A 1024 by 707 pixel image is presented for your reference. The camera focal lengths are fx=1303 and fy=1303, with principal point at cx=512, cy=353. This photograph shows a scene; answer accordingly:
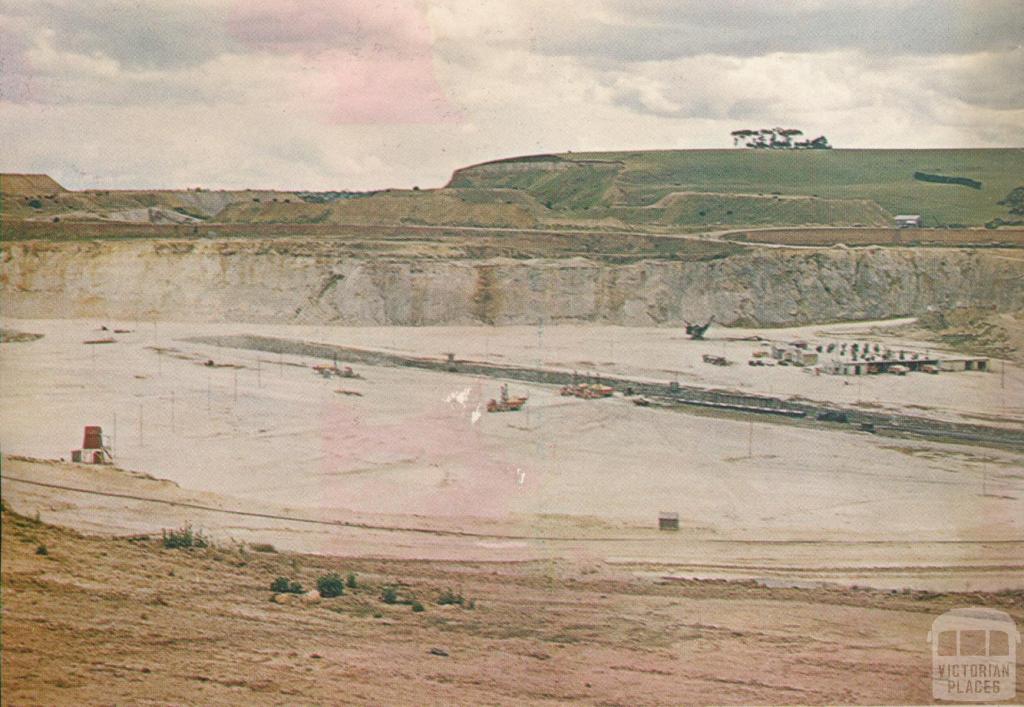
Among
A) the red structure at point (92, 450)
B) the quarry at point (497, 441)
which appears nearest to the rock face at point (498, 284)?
the quarry at point (497, 441)

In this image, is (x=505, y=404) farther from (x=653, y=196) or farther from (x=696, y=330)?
(x=653, y=196)

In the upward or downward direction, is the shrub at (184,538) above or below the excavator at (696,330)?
below

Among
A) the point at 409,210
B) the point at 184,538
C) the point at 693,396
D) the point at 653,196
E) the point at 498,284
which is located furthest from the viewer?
the point at 653,196

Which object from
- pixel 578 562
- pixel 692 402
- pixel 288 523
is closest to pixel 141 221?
pixel 692 402

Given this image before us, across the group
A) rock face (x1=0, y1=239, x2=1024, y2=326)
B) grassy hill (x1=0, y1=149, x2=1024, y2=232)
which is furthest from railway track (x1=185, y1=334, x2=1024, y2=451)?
grassy hill (x1=0, y1=149, x2=1024, y2=232)

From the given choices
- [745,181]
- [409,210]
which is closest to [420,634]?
[409,210]

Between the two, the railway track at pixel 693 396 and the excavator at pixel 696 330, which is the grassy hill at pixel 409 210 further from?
the excavator at pixel 696 330
